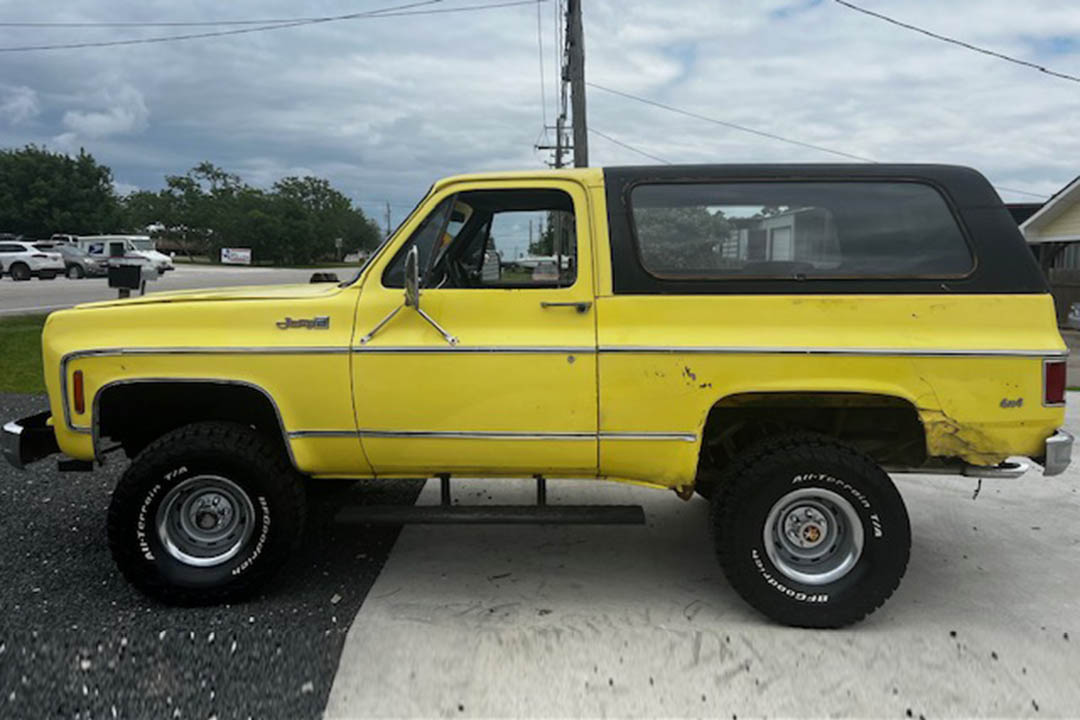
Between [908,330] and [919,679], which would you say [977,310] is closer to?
[908,330]

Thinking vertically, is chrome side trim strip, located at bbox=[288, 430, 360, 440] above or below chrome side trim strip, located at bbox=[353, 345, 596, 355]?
below

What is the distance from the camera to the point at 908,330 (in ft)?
10.9

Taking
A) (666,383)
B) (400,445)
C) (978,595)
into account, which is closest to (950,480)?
(978,595)

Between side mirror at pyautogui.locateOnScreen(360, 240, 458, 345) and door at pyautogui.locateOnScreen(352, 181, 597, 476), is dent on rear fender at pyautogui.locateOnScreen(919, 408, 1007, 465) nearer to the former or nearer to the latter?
door at pyautogui.locateOnScreen(352, 181, 597, 476)

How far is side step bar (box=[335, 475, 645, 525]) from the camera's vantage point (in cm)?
365

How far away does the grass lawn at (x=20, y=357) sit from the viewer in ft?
28.2

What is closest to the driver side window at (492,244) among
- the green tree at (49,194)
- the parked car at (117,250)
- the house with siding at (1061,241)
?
the house with siding at (1061,241)

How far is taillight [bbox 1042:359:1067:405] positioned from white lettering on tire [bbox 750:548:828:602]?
1.25 meters

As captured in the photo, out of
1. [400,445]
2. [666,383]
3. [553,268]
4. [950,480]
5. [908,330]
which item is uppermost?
[553,268]

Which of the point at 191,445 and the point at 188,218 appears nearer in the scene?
the point at 191,445

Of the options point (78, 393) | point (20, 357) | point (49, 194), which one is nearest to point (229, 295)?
point (78, 393)

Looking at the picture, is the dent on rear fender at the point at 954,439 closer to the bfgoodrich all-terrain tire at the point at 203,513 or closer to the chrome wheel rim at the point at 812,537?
the chrome wheel rim at the point at 812,537

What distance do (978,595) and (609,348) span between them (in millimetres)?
2210

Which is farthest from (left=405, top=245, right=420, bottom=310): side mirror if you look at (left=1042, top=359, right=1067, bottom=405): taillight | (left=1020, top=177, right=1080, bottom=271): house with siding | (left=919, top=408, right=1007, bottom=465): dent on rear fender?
(left=1020, top=177, right=1080, bottom=271): house with siding
